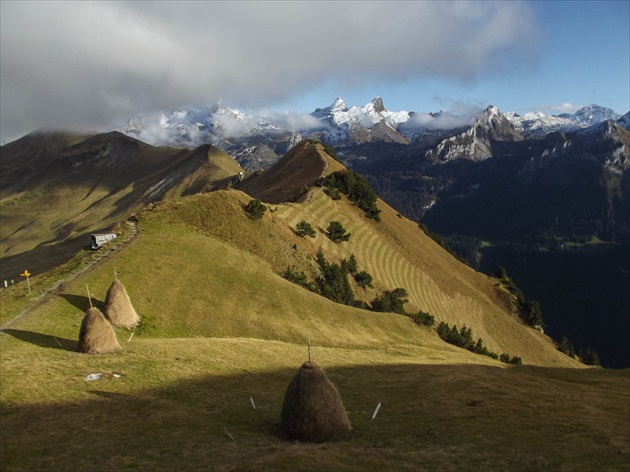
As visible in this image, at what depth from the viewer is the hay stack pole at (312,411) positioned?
25219mm

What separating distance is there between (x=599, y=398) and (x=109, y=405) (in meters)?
35.2

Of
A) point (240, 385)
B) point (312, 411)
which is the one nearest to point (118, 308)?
point (240, 385)

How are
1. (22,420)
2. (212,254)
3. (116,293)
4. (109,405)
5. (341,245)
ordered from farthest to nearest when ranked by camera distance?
(341,245) → (212,254) → (116,293) → (109,405) → (22,420)

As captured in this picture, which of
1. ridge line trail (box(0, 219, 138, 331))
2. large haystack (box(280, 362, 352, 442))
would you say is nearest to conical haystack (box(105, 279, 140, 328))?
ridge line trail (box(0, 219, 138, 331))

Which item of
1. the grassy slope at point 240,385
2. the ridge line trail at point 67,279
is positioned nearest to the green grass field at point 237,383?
the grassy slope at point 240,385

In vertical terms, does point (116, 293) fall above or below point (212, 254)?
→ below

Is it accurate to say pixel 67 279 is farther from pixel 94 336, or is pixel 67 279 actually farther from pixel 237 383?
pixel 237 383

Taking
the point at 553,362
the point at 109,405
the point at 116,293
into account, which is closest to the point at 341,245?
the point at 553,362

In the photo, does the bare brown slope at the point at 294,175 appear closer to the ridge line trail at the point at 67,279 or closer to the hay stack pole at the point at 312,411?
the ridge line trail at the point at 67,279

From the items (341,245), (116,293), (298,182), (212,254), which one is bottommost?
(116,293)

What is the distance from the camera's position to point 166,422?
86.2ft

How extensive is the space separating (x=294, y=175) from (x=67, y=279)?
329 feet

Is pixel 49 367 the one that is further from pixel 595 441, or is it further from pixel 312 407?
pixel 595 441

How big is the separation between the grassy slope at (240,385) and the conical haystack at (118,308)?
2.20 meters
